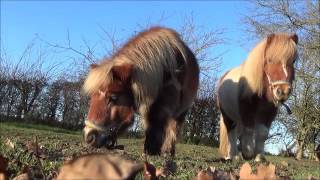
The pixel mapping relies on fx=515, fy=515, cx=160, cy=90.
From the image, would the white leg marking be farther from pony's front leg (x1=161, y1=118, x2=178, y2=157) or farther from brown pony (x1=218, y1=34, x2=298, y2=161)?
pony's front leg (x1=161, y1=118, x2=178, y2=157)

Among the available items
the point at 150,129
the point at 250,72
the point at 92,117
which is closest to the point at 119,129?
the point at 92,117

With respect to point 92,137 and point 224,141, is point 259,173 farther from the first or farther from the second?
point 224,141

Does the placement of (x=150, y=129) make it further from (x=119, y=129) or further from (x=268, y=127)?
(x=268, y=127)

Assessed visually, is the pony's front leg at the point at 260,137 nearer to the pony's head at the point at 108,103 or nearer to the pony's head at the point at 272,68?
the pony's head at the point at 272,68

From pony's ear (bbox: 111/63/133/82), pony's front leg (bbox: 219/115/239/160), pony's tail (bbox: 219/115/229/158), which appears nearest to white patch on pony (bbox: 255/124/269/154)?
pony's front leg (bbox: 219/115/239/160)

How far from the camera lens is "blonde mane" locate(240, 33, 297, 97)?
6777mm

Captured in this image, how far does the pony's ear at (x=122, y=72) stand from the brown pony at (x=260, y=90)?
192 centimetres

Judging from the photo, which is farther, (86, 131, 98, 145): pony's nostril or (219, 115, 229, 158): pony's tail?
(219, 115, 229, 158): pony's tail

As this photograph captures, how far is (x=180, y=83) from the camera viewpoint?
6965 mm

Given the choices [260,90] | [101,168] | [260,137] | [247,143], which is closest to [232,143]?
[247,143]

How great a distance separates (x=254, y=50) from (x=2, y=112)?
2158cm

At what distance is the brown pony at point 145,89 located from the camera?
585 cm

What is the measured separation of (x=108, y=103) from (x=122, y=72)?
421 millimetres

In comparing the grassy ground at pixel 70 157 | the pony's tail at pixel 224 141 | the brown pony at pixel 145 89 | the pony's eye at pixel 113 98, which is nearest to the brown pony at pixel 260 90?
the pony's tail at pixel 224 141
